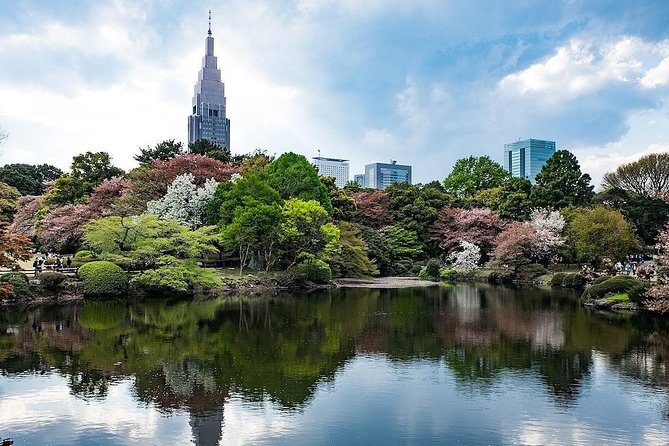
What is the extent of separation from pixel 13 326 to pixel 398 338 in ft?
40.4

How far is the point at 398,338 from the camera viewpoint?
637 inches

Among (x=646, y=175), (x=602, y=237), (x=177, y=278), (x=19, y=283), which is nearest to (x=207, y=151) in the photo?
(x=177, y=278)

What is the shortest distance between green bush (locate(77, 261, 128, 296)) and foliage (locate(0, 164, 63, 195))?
28.5 metres

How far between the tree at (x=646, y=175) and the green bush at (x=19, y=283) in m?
45.9

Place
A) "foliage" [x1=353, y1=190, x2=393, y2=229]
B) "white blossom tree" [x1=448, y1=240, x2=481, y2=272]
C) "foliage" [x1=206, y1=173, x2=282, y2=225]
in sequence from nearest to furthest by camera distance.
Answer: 1. "foliage" [x1=206, y1=173, x2=282, y2=225]
2. "white blossom tree" [x1=448, y1=240, x2=481, y2=272]
3. "foliage" [x1=353, y1=190, x2=393, y2=229]

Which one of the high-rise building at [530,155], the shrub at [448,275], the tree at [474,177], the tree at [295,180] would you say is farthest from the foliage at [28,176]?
the high-rise building at [530,155]

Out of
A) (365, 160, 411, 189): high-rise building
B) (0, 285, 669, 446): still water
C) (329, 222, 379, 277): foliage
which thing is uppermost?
(365, 160, 411, 189): high-rise building

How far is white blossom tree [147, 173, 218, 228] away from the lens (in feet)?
105

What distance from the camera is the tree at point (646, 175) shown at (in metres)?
48.3

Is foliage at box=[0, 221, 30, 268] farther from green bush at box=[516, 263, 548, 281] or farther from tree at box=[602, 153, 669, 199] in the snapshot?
tree at box=[602, 153, 669, 199]

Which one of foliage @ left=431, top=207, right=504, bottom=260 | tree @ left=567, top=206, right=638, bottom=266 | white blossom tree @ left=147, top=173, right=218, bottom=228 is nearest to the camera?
white blossom tree @ left=147, top=173, right=218, bottom=228

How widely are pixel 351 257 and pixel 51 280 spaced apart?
725 inches

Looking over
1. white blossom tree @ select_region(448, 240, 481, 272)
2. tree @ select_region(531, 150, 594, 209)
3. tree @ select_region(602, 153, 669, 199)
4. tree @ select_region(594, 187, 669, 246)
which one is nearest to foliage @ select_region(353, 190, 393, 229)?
white blossom tree @ select_region(448, 240, 481, 272)

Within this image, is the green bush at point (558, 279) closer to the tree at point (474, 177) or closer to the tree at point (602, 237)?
the tree at point (602, 237)
